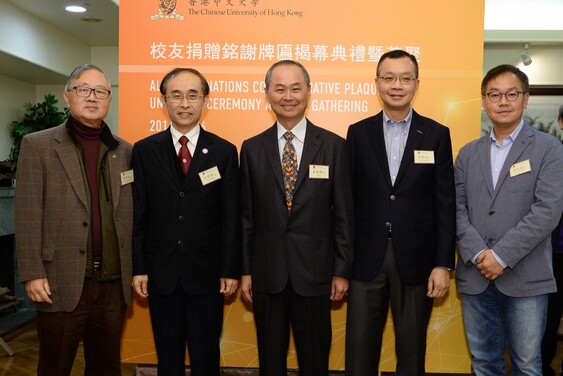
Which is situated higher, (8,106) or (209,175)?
(8,106)

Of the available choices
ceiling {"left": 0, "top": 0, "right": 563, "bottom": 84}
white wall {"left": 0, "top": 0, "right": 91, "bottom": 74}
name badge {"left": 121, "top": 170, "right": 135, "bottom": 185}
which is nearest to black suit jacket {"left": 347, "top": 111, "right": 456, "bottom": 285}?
name badge {"left": 121, "top": 170, "right": 135, "bottom": 185}

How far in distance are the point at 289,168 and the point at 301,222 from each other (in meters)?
0.27

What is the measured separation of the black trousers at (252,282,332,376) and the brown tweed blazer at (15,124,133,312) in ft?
2.79

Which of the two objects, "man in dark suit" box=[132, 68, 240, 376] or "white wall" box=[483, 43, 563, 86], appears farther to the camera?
"white wall" box=[483, 43, 563, 86]

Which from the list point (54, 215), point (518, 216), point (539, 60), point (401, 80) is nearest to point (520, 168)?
point (518, 216)

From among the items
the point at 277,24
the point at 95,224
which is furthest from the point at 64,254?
the point at 277,24

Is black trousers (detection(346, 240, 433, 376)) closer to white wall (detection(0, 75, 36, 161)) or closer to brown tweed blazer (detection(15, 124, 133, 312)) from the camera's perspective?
brown tweed blazer (detection(15, 124, 133, 312))

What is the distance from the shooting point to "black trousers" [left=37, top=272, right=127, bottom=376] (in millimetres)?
2324

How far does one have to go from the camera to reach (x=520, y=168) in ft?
7.71

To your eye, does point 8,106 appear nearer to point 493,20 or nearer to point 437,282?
point 493,20

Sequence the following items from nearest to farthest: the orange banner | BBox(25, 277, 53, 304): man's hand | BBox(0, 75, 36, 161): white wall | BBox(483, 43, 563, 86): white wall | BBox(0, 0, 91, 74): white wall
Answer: BBox(25, 277, 53, 304): man's hand, the orange banner, BBox(0, 0, 91, 74): white wall, BBox(483, 43, 563, 86): white wall, BBox(0, 75, 36, 161): white wall

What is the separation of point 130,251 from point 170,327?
41 cm

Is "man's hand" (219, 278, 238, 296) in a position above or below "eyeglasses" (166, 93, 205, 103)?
below

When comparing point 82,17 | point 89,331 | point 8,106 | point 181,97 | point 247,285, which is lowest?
point 89,331
